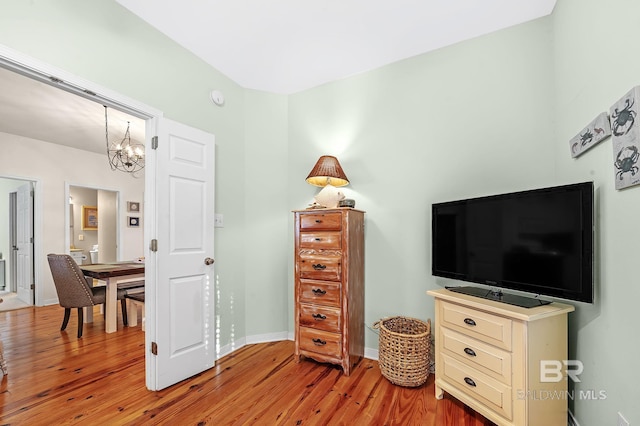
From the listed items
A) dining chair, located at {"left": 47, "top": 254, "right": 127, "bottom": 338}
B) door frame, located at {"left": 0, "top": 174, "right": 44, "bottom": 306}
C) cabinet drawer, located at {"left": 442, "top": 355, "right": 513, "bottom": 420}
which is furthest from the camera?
door frame, located at {"left": 0, "top": 174, "right": 44, "bottom": 306}

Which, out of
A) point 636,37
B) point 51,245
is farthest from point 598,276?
point 51,245

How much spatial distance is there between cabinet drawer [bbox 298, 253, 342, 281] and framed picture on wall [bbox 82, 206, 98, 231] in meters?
6.61

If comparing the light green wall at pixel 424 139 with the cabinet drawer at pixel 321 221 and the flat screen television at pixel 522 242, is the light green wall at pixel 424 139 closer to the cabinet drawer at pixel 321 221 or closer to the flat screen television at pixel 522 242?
the flat screen television at pixel 522 242

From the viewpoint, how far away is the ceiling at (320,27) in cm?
195

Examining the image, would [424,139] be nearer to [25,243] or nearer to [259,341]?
[259,341]

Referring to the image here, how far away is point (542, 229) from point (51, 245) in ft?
20.8

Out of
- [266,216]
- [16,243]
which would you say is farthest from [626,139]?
[16,243]

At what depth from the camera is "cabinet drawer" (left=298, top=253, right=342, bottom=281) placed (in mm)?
2305

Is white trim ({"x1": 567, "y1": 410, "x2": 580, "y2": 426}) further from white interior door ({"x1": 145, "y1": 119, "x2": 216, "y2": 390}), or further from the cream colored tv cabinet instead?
white interior door ({"x1": 145, "y1": 119, "x2": 216, "y2": 390})

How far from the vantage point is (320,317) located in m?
2.37

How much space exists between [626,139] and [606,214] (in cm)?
37

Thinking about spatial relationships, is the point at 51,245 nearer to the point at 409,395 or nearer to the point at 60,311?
the point at 60,311

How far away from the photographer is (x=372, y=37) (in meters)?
2.26

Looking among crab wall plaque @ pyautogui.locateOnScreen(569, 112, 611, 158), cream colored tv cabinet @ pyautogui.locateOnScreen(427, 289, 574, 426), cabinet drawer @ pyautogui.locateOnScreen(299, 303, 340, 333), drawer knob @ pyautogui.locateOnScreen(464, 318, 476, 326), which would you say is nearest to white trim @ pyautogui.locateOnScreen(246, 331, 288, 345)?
cabinet drawer @ pyautogui.locateOnScreen(299, 303, 340, 333)
